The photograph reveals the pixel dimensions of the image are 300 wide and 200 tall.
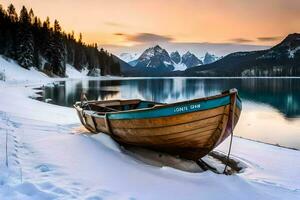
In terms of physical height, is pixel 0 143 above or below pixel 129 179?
above

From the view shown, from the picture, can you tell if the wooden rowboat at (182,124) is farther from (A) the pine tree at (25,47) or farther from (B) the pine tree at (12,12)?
(B) the pine tree at (12,12)

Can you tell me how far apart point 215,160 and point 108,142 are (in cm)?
359

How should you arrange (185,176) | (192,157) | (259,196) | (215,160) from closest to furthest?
1. (259,196)
2. (185,176)
3. (192,157)
4. (215,160)

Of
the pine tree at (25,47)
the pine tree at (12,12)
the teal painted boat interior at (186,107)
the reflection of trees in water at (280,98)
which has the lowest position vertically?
the reflection of trees in water at (280,98)

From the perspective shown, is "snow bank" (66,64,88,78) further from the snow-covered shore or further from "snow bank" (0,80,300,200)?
the snow-covered shore

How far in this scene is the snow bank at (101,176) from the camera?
19.1 feet

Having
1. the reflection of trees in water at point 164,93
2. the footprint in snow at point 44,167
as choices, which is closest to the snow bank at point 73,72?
the reflection of trees in water at point 164,93

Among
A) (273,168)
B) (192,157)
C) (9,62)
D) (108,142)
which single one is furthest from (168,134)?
(9,62)

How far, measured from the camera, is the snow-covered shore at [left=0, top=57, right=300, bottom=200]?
5.82 meters

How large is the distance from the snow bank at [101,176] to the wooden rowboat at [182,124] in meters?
0.77

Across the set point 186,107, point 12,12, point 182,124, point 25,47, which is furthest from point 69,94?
point 12,12

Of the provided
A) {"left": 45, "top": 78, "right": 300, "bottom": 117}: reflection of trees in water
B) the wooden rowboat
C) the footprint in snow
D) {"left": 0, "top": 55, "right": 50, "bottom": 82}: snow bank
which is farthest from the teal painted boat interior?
{"left": 0, "top": 55, "right": 50, "bottom": 82}: snow bank

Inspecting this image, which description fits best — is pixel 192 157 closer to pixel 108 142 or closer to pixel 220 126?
pixel 220 126

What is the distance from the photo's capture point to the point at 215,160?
11164mm
